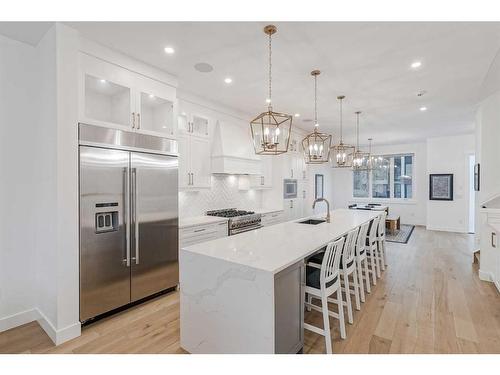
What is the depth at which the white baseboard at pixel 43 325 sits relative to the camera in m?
2.38

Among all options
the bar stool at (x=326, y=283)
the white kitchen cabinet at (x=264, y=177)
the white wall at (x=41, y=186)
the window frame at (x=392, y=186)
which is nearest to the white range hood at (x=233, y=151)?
the white kitchen cabinet at (x=264, y=177)

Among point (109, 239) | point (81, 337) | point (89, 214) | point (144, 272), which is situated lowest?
point (81, 337)

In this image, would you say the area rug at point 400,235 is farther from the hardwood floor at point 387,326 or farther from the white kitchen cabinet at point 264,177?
the white kitchen cabinet at point 264,177

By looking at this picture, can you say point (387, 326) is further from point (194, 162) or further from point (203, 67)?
point (203, 67)

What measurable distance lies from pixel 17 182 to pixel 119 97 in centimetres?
138

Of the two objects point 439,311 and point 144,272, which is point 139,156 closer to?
point 144,272

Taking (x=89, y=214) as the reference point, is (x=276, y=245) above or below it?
below

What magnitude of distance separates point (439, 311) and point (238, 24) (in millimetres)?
3674

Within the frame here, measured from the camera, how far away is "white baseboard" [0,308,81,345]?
2383 mm

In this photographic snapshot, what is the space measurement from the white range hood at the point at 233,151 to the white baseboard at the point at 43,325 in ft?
9.50

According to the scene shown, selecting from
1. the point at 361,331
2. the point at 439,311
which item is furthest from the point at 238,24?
the point at 439,311

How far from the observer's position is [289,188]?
6566 mm

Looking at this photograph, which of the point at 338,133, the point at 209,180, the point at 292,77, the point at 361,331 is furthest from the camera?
the point at 338,133

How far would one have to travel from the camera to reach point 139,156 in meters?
3.05
